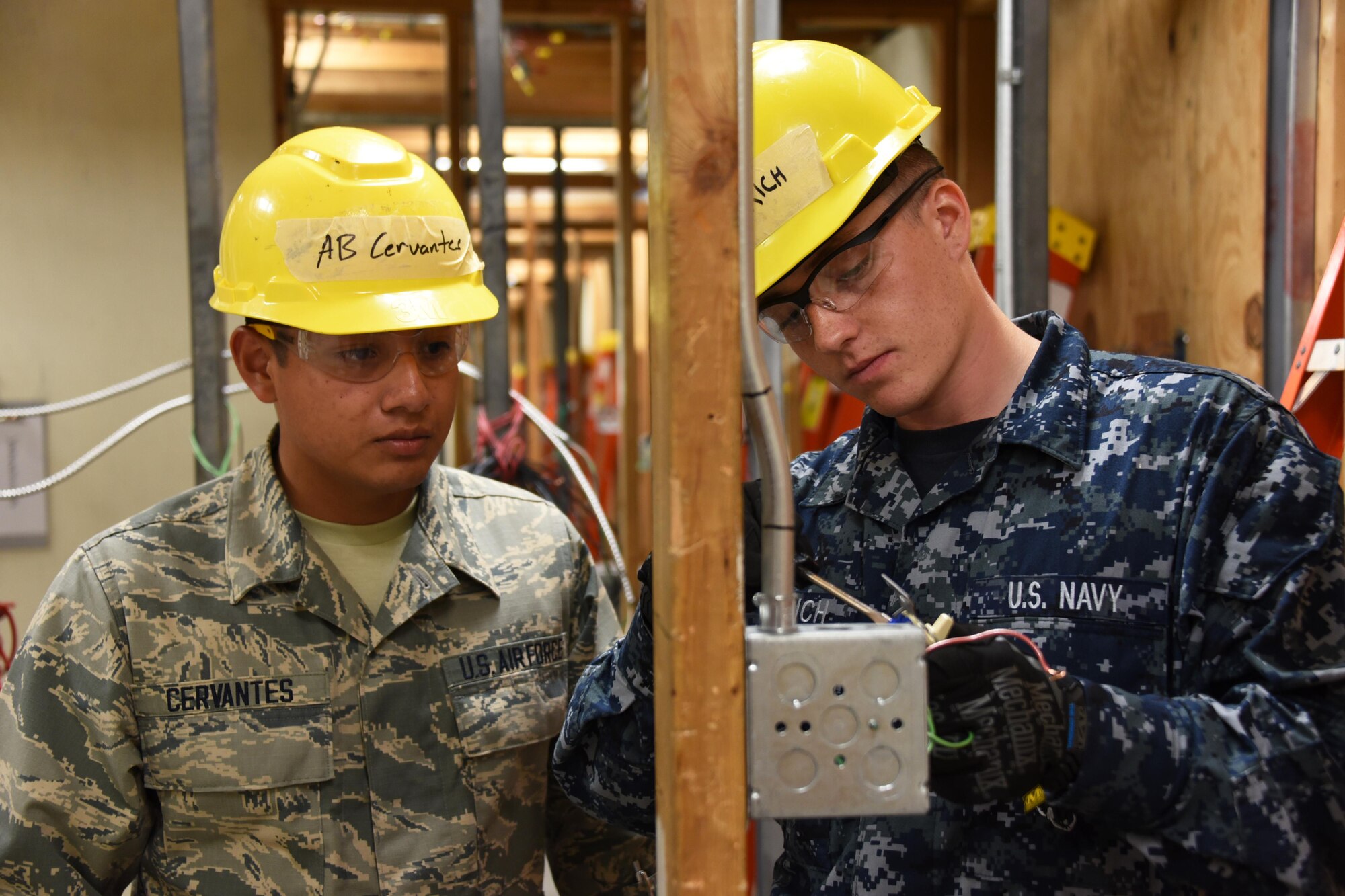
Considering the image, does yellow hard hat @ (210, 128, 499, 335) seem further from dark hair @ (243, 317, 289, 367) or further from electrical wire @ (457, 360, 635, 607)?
electrical wire @ (457, 360, 635, 607)

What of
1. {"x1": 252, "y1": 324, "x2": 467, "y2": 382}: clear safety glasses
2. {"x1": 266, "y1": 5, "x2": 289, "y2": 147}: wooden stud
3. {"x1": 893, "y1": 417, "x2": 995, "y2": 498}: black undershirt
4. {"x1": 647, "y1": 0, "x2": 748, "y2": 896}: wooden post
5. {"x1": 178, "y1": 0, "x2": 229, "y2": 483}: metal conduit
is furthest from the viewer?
{"x1": 266, "y1": 5, "x2": 289, "y2": 147}: wooden stud

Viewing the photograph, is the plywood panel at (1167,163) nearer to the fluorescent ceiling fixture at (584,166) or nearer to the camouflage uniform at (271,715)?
the camouflage uniform at (271,715)

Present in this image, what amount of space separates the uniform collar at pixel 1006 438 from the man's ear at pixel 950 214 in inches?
5.8

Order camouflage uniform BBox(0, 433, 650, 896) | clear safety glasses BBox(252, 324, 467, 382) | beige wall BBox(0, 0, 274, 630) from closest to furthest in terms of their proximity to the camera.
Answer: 1. camouflage uniform BBox(0, 433, 650, 896)
2. clear safety glasses BBox(252, 324, 467, 382)
3. beige wall BBox(0, 0, 274, 630)

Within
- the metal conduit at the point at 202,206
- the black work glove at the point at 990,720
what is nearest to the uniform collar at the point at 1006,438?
the black work glove at the point at 990,720

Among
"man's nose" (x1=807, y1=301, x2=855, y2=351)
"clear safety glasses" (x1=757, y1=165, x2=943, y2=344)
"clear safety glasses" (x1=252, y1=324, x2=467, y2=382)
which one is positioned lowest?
"clear safety glasses" (x1=252, y1=324, x2=467, y2=382)

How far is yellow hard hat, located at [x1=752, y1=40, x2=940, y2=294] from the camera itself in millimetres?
1198

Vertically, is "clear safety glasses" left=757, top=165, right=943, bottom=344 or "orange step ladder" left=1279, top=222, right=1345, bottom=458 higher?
"clear safety glasses" left=757, top=165, right=943, bottom=344

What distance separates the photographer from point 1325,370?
167cm

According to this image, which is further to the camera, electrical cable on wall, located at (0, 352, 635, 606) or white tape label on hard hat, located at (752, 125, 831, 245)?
electrical cable on wall, located at (0, 352, 635, 606)

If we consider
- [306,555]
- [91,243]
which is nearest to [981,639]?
[306,555]

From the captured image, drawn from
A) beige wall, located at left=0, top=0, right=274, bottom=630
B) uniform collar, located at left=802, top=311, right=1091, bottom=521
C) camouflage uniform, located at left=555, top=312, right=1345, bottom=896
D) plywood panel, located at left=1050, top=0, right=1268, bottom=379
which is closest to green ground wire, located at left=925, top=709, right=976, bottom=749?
camouflage uniform, located at left=555, top=312, right=1345, bottom=896

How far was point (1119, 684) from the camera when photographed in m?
1.09

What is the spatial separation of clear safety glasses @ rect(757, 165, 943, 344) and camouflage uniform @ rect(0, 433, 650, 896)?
2.21ft
